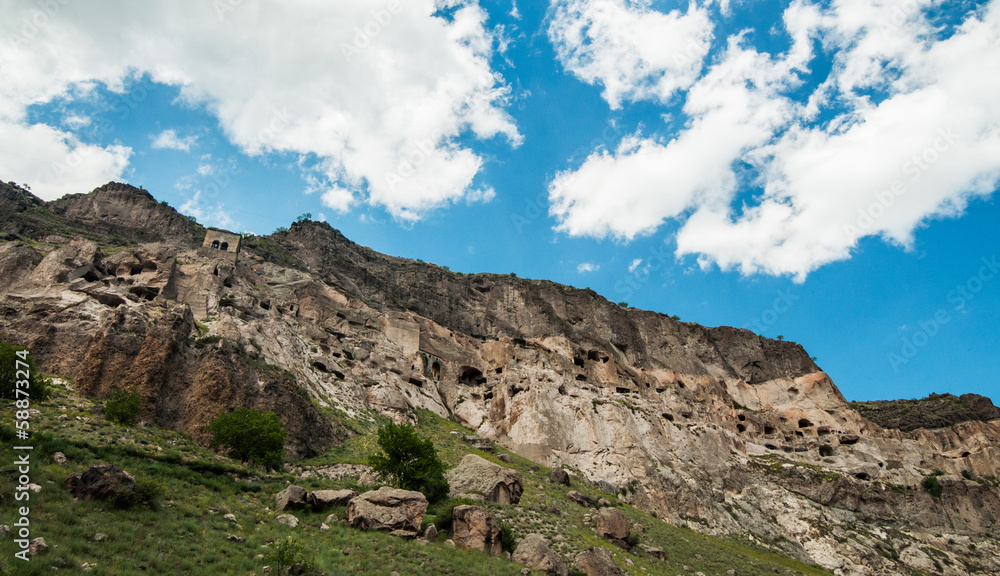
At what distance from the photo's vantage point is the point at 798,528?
49.5 meters

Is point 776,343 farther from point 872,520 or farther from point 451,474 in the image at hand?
point 451,474

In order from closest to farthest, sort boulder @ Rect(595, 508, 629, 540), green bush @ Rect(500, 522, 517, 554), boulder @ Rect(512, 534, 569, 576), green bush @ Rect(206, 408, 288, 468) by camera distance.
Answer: boulder @ Rect(512, 534, 569, 576), green bush @ Rect(500, 522, 517, 554), green bush @ Rect(206, 408, 288, 468), boulder @ Rect(595, 508, 629, 540)

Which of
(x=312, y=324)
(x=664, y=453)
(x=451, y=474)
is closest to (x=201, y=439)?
(x=451, y=474)

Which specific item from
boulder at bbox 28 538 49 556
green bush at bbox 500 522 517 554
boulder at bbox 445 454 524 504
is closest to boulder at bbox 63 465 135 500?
boulder at bbox 28 538 49 556

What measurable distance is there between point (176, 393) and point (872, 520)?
64.7 metres

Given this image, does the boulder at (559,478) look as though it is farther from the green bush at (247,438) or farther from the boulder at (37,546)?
the boulder at (37,546)

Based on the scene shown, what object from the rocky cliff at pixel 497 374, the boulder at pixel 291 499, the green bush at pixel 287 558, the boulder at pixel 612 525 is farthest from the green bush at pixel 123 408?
the boulder at pixel 612 525

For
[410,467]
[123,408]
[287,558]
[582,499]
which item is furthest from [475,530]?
[123,408]

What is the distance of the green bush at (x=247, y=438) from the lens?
2684 cm

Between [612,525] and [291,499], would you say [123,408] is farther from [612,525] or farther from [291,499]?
[612,525]

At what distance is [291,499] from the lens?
2175 cm

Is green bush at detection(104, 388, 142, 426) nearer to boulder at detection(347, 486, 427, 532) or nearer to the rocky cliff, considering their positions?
the rocky cliff

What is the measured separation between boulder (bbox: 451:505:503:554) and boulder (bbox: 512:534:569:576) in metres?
1.02

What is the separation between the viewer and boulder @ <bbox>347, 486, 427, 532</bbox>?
2150cm
